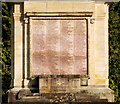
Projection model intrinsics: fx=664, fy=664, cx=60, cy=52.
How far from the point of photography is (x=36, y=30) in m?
24.0

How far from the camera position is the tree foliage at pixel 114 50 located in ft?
129

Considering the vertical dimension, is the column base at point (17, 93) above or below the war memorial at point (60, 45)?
below

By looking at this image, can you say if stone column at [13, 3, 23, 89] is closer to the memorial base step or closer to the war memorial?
the war memorial

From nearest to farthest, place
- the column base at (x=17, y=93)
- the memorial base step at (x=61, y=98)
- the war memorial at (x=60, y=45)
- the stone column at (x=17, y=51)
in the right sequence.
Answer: the memorial base step at (x=61, y=98) < the column base at (x=17, y=93) < the war memorial at (x=60, y=45) < the stone column at (x=17, y=51)

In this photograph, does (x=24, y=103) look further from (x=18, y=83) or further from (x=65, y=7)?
(x=65, y=7)

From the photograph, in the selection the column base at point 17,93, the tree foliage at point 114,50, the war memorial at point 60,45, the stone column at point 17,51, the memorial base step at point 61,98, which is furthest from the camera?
the tree foliage at point 114,50

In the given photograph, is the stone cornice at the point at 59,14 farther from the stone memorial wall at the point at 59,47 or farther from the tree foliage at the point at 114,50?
the tree foliage at the point at 114,50

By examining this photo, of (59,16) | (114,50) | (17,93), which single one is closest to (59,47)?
(59,16)

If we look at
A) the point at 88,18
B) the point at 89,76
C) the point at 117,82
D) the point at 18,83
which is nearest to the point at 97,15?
the point at 88,18

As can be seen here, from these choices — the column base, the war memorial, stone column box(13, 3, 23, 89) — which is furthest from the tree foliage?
the column base

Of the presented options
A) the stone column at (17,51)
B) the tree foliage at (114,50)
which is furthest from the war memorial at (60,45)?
the tree foliage at (114,50)

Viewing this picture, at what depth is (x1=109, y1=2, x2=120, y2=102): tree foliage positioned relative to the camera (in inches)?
1548

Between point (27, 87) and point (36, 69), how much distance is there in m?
0.73

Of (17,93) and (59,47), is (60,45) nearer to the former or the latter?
(59,47)
